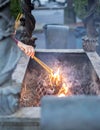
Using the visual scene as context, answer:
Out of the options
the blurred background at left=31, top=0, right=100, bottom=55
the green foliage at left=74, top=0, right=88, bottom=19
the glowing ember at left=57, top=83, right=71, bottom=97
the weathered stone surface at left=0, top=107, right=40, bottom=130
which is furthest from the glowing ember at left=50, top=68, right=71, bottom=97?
the green foliage at left=74, top=0, right=88, bottom=19

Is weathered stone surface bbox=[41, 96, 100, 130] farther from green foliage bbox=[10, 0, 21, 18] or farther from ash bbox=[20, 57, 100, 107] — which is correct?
ash bbox=[20, 57, 100, 107]

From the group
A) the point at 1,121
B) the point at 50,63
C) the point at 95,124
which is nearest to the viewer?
the point at 95,124

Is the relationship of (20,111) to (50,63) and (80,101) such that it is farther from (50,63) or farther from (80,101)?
(50,63)

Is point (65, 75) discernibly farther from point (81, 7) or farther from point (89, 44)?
point (81, 7)

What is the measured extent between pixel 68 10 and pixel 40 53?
13.6 m

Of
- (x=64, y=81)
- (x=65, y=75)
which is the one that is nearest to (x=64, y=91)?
(x=64, y=81)

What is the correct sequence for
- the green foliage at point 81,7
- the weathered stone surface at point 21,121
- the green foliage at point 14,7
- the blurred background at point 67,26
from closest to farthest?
the weathered stone surface at point 21,121, the green foliage at point 14,7, the blurred background at point 67,26, the green foliage at point 81,7

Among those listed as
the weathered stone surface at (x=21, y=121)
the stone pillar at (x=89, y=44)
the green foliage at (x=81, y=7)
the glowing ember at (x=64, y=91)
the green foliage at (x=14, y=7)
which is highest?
the green foliage at (x=14, y=7)

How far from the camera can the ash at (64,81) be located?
251 inches

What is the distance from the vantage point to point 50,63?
29.7ft

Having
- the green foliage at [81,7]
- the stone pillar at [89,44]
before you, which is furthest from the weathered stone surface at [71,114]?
the green foliage at [81,7]

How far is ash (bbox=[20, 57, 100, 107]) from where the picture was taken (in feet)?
20.9

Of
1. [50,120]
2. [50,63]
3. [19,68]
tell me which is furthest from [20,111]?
[50,63]

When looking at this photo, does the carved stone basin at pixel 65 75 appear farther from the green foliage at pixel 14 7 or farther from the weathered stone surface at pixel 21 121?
the green foliage at pixel 14 7
